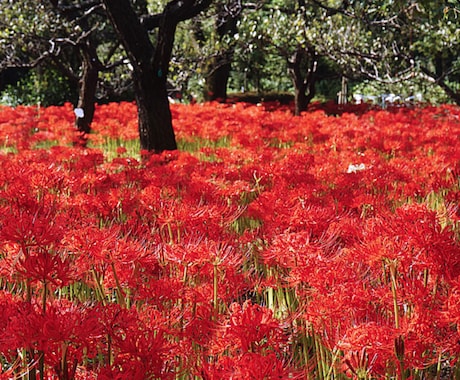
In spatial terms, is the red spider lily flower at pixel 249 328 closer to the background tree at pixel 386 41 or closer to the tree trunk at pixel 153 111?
the tree trunk at pixel 153 111

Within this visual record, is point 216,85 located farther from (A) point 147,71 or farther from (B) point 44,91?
(A) point 147,71

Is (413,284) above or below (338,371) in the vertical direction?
above

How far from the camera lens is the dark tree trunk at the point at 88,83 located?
→ 832 cm

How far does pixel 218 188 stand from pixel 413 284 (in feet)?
5.90

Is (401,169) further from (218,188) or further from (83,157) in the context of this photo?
(83,157)

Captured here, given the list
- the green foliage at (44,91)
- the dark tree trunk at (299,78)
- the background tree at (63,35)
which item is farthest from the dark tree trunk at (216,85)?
the background tree at (63,35)

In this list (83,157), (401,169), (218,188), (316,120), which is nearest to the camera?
(218,188)

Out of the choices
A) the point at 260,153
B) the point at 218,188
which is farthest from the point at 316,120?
the point at 218,188

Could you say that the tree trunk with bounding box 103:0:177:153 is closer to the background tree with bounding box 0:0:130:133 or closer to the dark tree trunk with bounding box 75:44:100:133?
the background tree with bounding box 0:0:130:133

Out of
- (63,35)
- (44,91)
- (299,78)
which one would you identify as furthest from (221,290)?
(44,91)

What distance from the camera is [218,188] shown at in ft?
11.2

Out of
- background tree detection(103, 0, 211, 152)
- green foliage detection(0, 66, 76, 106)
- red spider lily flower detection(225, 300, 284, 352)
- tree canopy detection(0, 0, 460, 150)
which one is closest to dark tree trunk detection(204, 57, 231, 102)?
tree canopy detection(0, 0, 460, 150)

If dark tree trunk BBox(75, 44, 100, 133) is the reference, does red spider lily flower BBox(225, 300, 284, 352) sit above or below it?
below

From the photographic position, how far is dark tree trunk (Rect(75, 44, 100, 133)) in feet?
27.3
